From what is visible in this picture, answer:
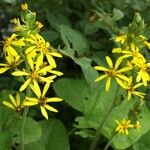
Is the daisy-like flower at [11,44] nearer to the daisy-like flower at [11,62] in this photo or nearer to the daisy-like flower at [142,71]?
the daisy-like flower at [11,62]

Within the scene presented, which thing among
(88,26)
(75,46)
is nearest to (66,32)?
(75,46)

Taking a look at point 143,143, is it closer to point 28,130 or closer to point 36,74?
point 28,130

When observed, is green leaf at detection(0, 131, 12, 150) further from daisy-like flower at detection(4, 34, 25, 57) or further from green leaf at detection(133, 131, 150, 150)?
green leaf at detection(133, 131, 150, 150)

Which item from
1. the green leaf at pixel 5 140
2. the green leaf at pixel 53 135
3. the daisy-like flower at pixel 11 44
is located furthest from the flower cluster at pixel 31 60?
the green leaf at pixel 53 135

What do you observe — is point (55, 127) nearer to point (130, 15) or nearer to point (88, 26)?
point (88, 26)

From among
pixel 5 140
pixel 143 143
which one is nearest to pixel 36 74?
pixel 5 140

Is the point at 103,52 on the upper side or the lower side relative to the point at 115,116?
upper
